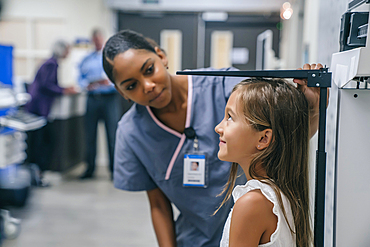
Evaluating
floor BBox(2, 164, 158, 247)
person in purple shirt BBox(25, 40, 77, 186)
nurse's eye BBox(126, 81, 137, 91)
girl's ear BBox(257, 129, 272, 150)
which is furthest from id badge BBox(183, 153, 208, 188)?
person in purple shirt BBox(25, 40, 77, 186)

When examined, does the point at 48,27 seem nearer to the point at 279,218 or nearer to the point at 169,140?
the point at 169,140

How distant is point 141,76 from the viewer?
90 cm

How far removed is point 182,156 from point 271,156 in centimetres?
42

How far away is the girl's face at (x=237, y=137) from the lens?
2.03 feet

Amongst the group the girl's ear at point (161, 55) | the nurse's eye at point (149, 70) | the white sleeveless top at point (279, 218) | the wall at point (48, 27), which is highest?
the wall at point (48, 27)

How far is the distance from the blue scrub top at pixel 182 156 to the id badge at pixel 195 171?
0.06 feet

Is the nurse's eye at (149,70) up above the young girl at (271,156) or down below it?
above

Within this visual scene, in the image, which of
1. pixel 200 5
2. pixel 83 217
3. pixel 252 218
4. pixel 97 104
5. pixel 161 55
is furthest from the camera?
pixel 200 5

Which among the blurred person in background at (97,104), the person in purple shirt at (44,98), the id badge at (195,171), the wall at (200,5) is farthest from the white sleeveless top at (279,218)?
the wall at (200,5)

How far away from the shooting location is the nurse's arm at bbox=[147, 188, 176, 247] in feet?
3.47

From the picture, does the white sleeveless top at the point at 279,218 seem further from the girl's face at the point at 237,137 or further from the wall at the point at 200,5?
the wall at the point at 200,5

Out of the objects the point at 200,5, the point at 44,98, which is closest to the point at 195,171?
the point at 44,98

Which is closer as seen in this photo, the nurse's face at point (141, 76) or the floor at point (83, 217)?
the nurse's face at point (141, 76)

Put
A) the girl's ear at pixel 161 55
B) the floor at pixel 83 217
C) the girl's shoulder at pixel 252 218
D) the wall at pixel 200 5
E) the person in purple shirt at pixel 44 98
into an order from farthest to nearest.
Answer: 1. the wall at pixel 200 5
2. the person in purple shirt at pixel 44 98
3. the floor at pixel 83 217
4. the girl's ear at pixel 161 55
5. the girl's shoulder at pixel 252 218
